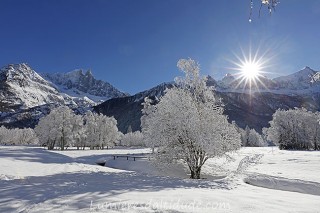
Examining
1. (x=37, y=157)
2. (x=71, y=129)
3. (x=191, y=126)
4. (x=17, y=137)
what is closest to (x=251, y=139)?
(x=71, y=129)

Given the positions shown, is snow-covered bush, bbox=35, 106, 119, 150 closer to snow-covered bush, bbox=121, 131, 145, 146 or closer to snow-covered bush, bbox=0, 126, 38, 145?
snow-covered bush, bbox=121, 131, 145, 146

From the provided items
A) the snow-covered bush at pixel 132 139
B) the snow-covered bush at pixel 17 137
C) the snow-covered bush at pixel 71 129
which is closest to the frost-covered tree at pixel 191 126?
the snow-covered bush at pixel 71 129

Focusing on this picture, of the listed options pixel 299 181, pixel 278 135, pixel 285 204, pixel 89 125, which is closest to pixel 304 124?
pixel 278 135

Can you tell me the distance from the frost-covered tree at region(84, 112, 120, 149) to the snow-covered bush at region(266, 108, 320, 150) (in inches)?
2242

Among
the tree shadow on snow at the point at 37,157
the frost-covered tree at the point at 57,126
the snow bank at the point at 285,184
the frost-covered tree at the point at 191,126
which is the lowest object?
the snow bank at the point at 285,184

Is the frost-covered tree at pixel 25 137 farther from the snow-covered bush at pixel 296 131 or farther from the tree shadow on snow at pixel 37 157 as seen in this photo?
the snow-covered bush at pixel 296 131

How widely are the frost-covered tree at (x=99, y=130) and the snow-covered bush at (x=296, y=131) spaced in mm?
56957

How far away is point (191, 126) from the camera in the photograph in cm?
2605

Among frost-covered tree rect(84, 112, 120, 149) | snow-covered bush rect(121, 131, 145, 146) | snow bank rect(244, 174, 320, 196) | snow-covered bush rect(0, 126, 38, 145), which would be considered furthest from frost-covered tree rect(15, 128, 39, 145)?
snow bank rect(244, 174, 320, 196)

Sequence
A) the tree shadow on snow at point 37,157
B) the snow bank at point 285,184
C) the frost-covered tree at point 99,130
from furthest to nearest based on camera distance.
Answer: the frost-covered tree at point 99,130, the tree shadow on snow at point 37,157, the snow bank at point 285,184

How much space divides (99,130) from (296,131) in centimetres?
6754

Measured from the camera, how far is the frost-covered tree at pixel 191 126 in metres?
26.1

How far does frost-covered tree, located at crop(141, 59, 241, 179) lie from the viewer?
85.8 feet

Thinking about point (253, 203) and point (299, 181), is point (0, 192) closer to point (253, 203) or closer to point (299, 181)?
point (253, 203)
